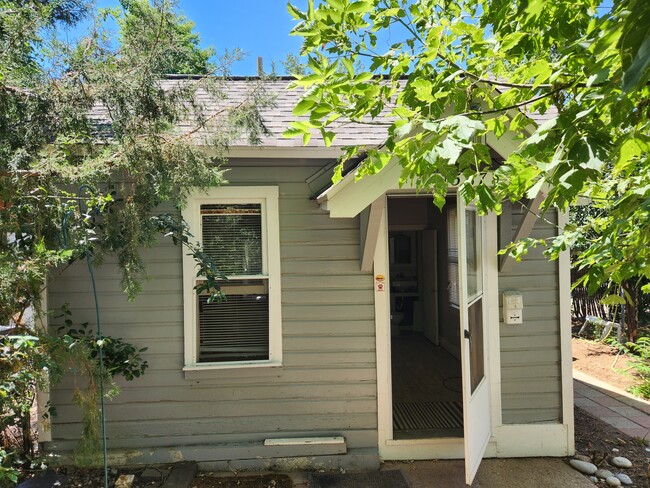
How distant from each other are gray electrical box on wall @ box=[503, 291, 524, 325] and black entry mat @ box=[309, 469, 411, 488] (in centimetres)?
175

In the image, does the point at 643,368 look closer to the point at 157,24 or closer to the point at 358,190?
the point at 358,190

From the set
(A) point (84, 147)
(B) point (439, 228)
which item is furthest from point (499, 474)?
(A) point (84, 147)

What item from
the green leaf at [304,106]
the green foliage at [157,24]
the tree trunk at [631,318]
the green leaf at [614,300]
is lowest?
the tree trunk at [631,318]

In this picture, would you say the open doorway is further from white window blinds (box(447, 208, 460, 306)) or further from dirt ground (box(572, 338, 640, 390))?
dirt ground (box(572, 338, 640, 390))

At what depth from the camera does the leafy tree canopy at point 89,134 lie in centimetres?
240

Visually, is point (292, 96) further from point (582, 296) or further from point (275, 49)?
point (582, 296)

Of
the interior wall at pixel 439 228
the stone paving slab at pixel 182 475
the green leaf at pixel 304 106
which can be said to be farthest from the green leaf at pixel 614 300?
the interior wall at pixel 439 228

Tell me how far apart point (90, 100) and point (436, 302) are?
602 cm

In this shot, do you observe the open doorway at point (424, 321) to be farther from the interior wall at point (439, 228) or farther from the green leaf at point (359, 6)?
the green leaf at point (359, 6)

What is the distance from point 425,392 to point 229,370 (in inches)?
102

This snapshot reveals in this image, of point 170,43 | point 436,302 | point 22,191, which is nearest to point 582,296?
point 436,302

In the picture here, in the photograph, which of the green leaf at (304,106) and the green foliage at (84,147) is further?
the green foliage at (84,147)

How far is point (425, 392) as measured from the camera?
16.1ft

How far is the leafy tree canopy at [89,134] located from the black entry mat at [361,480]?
2.22m
